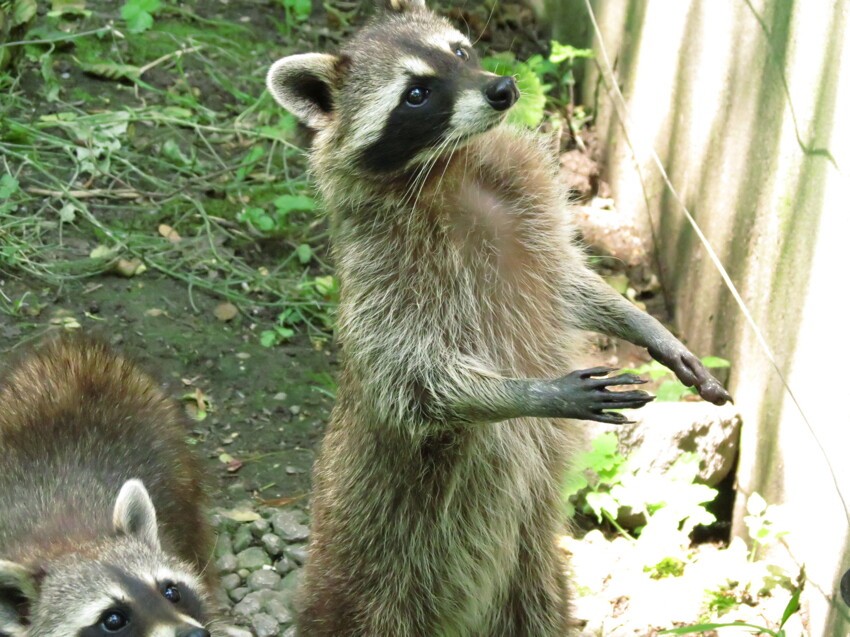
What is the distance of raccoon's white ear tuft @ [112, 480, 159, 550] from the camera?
4.02 metres

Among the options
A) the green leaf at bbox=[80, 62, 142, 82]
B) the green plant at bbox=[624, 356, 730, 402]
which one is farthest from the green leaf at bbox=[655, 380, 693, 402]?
the green leaf at bbox=[80, 62, 142, 82]

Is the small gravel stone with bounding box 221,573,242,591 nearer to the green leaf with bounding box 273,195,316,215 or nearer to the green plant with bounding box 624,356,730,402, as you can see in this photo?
the green plant with bounding box 624,356,730,402

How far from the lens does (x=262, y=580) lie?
5.12 m

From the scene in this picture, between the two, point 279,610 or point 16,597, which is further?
point 279,610

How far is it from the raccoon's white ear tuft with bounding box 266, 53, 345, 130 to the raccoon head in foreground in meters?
1.49

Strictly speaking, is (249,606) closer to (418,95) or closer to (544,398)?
(544,398)

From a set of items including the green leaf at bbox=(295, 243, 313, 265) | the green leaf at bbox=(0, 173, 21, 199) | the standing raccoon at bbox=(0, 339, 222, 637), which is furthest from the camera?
the green leaf at bbox=(295, 243, 313, 265)

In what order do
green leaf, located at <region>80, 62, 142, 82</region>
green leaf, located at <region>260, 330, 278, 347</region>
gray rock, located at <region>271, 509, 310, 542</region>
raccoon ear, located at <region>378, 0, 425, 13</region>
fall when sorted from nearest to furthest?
raccoon ear, located at <region>378, 0, 425, 13</region>, gray rock, located at <region>271, 509, 310, 542</region>, green leaf, located at <region>260, 330, 278, 347</region>, green leaf, located at <region>80, 62, 142, 82</region>

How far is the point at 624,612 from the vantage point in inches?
200

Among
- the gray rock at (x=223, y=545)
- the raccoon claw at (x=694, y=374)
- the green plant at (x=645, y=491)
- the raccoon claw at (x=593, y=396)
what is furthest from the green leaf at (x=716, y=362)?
the gray rock at (x=223, y=545)

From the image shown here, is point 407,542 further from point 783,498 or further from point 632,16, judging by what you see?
point 632,16

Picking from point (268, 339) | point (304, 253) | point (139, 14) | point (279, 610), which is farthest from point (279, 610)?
point (139, 14)

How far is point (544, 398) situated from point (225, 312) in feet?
10.0

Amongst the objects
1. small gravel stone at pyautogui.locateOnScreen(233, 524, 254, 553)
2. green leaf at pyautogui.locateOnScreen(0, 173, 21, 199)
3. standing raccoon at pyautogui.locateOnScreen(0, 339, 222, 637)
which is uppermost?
standing raccoon at pyautogui.locateOnScreen(0, 339, 222, 637)
